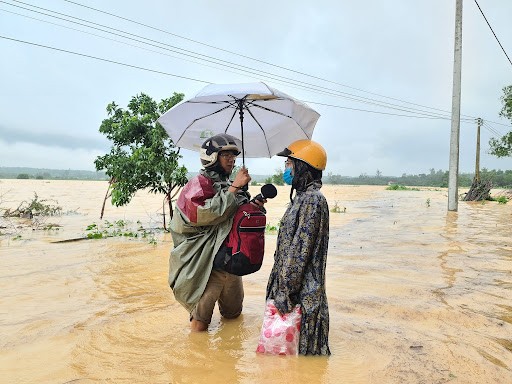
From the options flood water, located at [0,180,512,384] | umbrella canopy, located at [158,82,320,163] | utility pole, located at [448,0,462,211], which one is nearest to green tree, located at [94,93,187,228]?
flood water, located at [0,180,512,384]

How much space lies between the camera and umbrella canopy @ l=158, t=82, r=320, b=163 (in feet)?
14.9

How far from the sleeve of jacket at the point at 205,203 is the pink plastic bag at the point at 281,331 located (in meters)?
0.86

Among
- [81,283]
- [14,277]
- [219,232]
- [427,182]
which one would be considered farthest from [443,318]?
[427,182]

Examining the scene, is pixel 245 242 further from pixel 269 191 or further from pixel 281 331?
pixel 281 331

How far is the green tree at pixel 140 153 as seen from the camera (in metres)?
10.6

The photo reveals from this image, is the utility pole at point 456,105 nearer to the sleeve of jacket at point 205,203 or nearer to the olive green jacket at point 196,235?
the olive green jacket at point 196,235

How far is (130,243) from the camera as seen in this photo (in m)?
10.5

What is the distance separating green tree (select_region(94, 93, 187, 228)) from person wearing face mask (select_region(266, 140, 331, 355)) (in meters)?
7.43

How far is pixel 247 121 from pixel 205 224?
1.57 metres

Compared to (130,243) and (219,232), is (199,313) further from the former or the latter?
(130,243)

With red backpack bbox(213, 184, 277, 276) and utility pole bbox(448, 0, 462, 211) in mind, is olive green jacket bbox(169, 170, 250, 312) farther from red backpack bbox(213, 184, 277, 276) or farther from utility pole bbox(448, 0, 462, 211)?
utility pole bbox(448, 0, 462, 211)

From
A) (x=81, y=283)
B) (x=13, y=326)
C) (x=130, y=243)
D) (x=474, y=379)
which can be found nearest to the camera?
(x=474, y=379)

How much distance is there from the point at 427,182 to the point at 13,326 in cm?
8811

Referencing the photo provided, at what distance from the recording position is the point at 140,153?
415 inches
